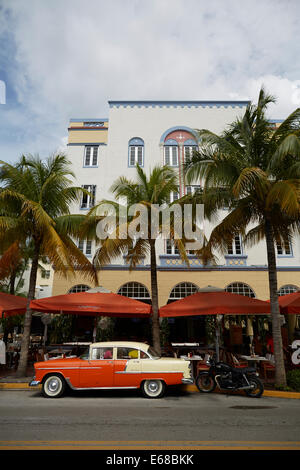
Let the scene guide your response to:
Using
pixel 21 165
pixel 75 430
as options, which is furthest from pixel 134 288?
pixel 75 430

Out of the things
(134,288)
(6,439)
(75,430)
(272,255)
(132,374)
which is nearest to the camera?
(6,439)

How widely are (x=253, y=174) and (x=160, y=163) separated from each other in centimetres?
1104

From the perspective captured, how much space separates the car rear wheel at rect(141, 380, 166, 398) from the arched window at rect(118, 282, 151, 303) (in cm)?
980

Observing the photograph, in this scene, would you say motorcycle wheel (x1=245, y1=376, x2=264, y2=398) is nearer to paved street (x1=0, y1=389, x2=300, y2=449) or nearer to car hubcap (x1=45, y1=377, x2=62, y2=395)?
paved street (x1=0, y1=389, x2=300, y2=449)

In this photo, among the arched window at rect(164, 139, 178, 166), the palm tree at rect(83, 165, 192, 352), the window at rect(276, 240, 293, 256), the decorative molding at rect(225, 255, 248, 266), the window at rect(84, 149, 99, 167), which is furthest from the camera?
the window at rect(84, 149, 99, 167)

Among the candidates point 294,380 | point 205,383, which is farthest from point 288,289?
point 205,383

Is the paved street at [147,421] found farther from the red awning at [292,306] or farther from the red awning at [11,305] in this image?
the red awning at [292,306]

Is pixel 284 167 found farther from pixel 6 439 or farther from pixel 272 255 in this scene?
pixel 6 439

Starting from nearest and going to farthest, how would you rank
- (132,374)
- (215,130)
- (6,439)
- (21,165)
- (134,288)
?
1. (6,439)
2. (132,374)
3. (21,165)
4. (134,288)
5. (215,130)

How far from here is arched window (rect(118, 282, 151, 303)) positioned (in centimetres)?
1911

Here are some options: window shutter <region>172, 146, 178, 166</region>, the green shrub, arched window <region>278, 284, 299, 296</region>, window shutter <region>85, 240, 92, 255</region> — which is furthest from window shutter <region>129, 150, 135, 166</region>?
the green shrub

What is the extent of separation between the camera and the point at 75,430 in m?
5.94

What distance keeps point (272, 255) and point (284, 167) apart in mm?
3045

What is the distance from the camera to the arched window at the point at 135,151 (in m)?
21.4
